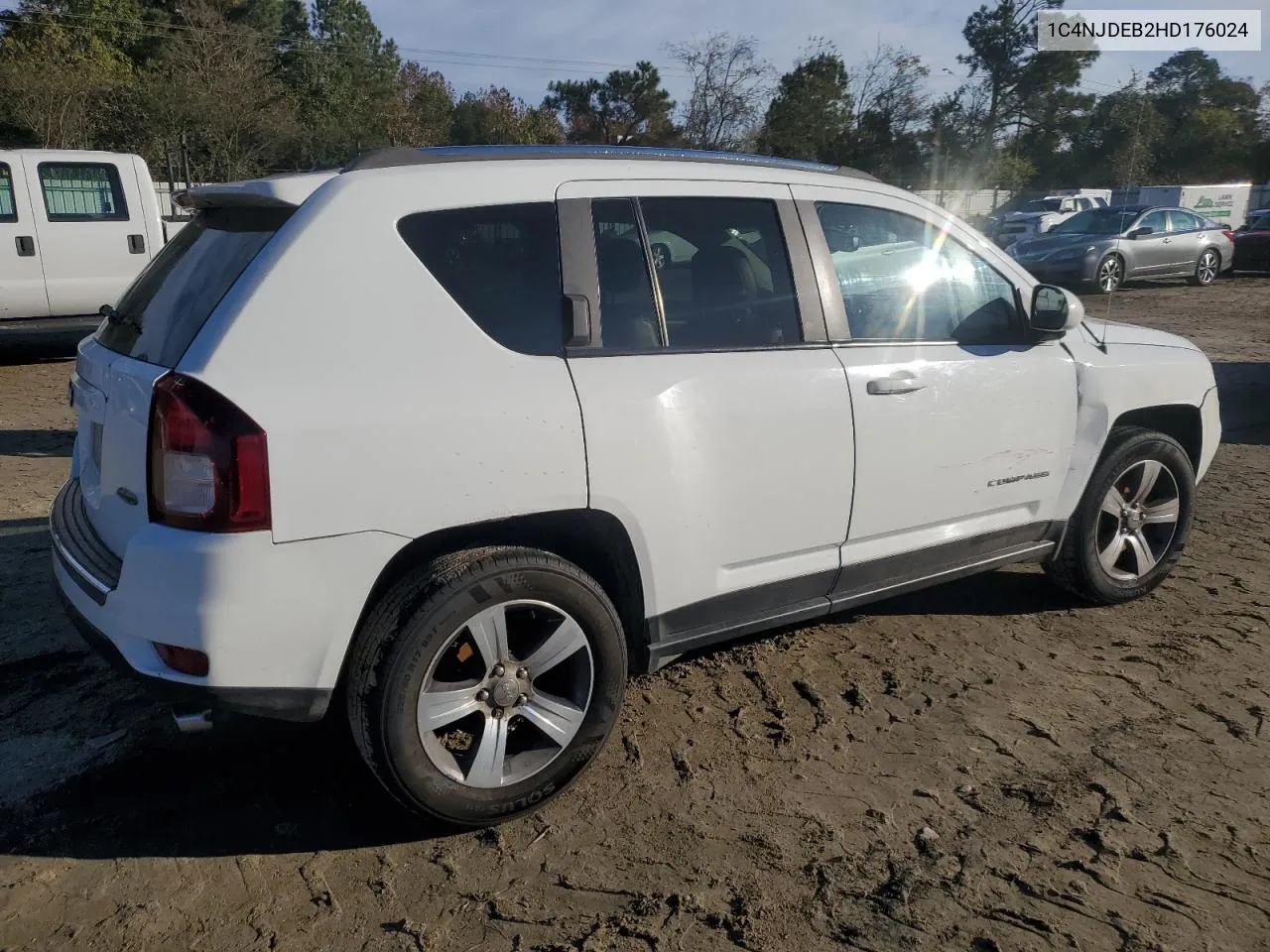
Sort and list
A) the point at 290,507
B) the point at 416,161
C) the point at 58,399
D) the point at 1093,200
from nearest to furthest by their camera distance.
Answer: the point at 290,507, the point at 416,161, the point at 58,399, the point at 1093,200

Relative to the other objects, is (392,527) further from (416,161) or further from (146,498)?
(416,161)

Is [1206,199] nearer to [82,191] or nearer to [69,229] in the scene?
[82,191]

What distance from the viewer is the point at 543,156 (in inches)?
121

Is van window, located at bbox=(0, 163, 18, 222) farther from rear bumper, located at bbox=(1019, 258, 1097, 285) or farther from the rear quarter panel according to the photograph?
rear bumper, located at bbox=(1019, 258, 1097, 285)

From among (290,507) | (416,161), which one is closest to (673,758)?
(290,507)

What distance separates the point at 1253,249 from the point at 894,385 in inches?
897

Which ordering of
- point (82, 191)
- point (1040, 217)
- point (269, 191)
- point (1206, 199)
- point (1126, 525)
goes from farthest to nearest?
1. point (1206, 199)
2. point (1040, 217)
3. point (82, 191)
4. point (1126, 525)
5. point (269, 191)

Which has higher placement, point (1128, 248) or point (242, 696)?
point (242, 696)

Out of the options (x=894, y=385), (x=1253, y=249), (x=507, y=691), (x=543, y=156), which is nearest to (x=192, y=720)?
(x=507, y=691)

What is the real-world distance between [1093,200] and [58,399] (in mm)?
30457

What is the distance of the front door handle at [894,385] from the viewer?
345cm

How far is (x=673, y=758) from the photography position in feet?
10.9

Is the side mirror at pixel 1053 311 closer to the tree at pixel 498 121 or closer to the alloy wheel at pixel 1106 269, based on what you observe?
the alloy wheel at pixel 1106 269

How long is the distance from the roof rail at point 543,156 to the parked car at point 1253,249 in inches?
878
